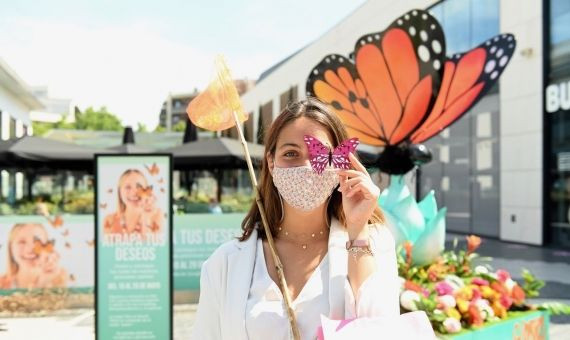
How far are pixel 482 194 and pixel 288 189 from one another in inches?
640

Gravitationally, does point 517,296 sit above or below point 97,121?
below

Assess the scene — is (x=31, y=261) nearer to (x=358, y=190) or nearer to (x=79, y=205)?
(x=79, y=205)

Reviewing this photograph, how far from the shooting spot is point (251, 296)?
1562 mm

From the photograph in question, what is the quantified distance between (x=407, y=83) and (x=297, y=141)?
3.33 meters

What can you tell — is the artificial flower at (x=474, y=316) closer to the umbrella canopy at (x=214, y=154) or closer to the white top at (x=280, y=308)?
the white top at (x=280, y=308)

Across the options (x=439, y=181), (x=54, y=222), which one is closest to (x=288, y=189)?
(x=54, y=222)

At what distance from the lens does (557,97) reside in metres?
13.9

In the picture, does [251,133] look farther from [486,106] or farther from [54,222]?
[54,222]

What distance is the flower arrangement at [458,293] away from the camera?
3.36m

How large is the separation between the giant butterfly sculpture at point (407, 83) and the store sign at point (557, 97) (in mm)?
10436

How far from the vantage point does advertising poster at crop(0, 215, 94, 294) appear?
24.2 feet

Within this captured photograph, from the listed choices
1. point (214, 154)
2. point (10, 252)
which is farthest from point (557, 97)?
point (10, 252)

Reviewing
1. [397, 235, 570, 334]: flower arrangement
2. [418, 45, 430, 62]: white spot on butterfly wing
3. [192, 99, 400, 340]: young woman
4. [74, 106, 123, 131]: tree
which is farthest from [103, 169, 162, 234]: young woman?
[74, 106, 123, 131]: tree

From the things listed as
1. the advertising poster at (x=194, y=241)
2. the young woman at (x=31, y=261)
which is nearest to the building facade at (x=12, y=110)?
the young woman at (x=31, y=261)
